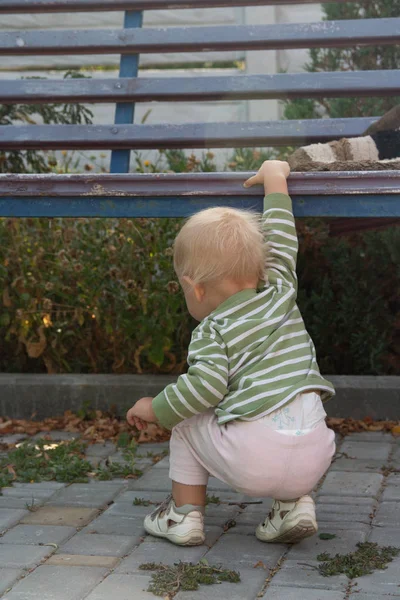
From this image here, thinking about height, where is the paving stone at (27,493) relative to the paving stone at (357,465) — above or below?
below

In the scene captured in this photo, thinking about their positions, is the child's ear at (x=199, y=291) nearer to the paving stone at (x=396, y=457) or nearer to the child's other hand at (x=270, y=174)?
the child's other hand at (x=270, y=174)

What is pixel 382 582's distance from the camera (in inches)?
86.1

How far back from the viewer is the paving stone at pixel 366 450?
3.38 m

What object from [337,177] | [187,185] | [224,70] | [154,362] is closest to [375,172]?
[337,177]

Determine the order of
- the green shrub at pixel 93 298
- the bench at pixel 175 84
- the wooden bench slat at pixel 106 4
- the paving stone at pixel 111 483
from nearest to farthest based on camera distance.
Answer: the paving stone at pixel 111 483 < the bench at pixel 175 84 < the green shrub at pixel 93 298 < the wooden bench slat at pixel 106 4

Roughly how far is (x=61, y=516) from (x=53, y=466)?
511 millimetres

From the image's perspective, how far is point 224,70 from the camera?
25.0 feet

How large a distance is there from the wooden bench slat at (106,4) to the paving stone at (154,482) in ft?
7.10

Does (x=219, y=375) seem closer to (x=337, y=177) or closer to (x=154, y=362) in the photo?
(x=337, y=177)

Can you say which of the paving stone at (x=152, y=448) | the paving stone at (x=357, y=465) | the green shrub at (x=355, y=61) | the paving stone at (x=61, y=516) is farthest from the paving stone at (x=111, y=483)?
the green shrub at (x=355, y=61)

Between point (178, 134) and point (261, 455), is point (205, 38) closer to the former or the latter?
point (178, 134)

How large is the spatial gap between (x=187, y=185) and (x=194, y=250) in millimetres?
314

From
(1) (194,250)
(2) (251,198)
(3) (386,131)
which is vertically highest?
(3) (386,131)

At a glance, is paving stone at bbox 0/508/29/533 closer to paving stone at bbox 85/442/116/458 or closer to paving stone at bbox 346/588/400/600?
paving stone at bbox 85/442/116/458
